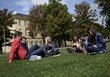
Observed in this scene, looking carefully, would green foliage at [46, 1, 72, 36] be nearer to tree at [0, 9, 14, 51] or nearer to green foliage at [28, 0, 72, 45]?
green foliage at [28, 0, 72, 45]

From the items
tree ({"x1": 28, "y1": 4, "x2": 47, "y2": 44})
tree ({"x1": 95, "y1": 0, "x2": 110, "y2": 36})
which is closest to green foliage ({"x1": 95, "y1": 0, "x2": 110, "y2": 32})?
tree ({"x1": 95, "y1": 0, "x2": 110, "y2": 36})

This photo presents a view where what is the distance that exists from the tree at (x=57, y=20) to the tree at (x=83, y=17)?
816cm

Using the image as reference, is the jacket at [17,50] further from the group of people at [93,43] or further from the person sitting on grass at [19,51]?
the group of people at [93,43]

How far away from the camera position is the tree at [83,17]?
9681 cm

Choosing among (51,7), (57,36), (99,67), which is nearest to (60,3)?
(51,7)

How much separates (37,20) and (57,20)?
1676cm

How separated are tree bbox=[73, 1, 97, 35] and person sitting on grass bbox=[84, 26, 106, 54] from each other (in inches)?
2971

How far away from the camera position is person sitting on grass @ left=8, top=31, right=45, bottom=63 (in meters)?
15.3

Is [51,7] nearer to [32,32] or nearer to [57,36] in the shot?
[57,36]

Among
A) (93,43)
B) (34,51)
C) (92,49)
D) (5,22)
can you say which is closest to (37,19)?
(5,22)

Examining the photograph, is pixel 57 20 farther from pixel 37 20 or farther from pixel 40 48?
pixel 40 48

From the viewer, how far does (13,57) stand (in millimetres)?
15883

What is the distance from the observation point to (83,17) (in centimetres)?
10050

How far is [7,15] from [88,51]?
225ft
